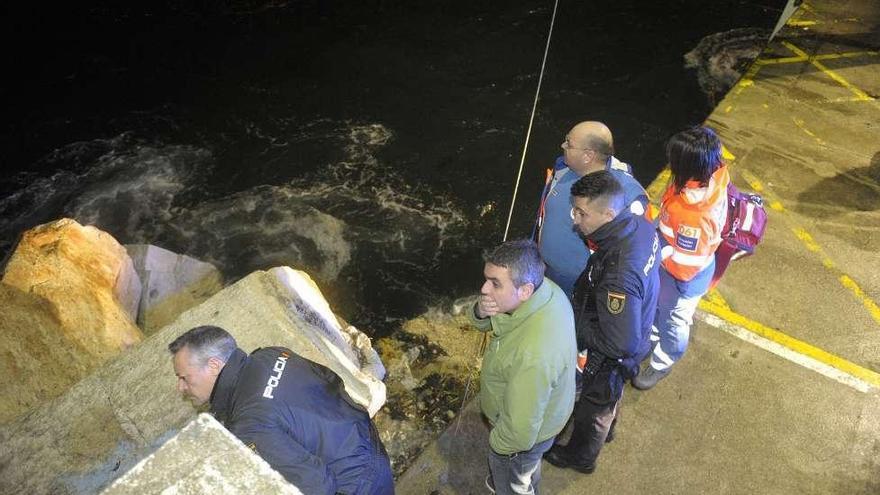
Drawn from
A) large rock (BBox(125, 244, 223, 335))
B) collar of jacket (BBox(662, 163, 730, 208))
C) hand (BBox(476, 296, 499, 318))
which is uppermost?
hand (BBox(476, 296, 499, 318))

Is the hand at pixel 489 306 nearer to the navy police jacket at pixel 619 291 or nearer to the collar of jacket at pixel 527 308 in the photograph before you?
the collar of jacket at pixel 527 308

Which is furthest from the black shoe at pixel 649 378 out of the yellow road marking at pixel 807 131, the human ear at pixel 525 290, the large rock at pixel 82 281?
the yellow road marking at pixel 807 131

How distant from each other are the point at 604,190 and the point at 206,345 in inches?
88.0

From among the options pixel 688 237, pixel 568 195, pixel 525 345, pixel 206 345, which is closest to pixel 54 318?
pixel 206 345

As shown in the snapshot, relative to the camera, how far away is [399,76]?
1074 cm

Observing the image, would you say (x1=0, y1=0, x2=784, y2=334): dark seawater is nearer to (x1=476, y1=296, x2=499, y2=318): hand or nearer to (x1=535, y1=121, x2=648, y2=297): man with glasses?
(x1=535, y1=121, x2=648, y2=297): man with glasses

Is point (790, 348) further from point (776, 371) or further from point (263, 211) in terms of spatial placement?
point (263, 211)

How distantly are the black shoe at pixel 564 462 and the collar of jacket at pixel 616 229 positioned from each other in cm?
169

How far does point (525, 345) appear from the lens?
2.66 meters

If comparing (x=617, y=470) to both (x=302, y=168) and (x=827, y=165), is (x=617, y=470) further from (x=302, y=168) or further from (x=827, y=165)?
(x=302, y=168)

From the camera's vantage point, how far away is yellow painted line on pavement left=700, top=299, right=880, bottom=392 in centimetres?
483

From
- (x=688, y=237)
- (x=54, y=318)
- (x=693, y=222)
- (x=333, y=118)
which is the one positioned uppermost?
(x=693, y=222)

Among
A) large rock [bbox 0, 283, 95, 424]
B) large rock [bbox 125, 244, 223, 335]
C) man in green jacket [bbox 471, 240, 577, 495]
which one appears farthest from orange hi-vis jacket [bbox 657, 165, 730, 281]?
large rock [bbox 125, 244, 223, 335]

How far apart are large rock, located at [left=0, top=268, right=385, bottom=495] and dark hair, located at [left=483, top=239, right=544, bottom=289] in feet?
5.97
